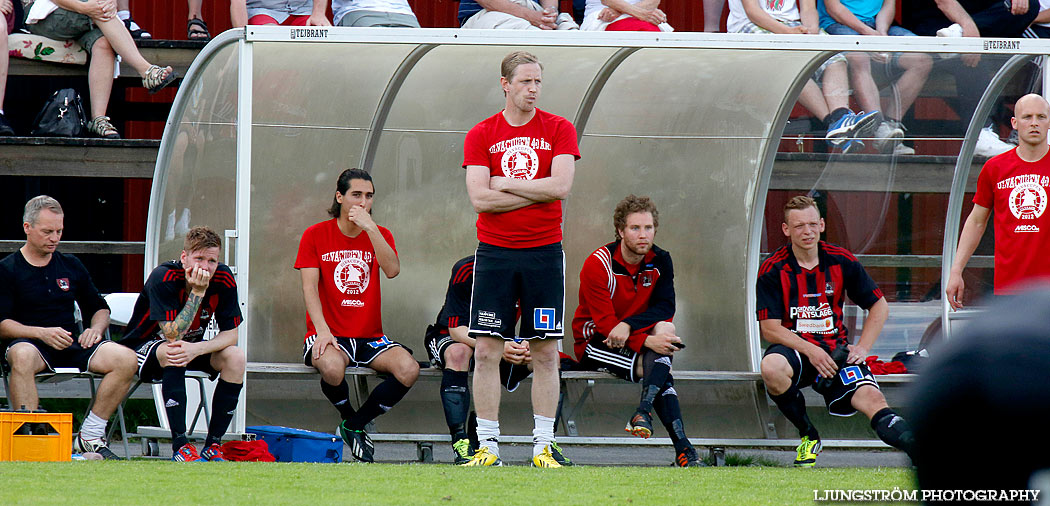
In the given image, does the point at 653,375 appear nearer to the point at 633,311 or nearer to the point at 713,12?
the point at 633,311

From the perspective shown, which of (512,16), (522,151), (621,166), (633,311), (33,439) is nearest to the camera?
(33,439)

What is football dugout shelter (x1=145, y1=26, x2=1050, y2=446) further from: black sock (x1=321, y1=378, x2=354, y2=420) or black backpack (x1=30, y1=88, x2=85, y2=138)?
black backpack (x1=30, y1=88, x2=85, y2=138)

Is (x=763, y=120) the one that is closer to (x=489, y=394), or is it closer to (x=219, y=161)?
(x=489, y=394)

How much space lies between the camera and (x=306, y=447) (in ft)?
18.8

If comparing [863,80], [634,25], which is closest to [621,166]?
[634,25]

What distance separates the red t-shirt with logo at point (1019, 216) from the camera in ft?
18.7

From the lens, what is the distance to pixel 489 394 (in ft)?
17.5

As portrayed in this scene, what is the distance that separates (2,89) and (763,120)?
16.1 feet

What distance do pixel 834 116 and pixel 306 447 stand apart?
3474mm

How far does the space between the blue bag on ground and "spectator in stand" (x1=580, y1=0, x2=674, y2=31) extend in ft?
11.0

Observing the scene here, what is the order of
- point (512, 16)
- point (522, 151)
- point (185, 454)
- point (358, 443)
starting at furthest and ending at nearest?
point (512, 16), point (358, 443), point (185, 454), point (522, 151)

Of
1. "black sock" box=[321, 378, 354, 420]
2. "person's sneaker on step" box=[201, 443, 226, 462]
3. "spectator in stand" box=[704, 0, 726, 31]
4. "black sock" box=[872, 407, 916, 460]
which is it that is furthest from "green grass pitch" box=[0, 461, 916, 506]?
"spectator in stand" box=[704, 0, 726, 31]

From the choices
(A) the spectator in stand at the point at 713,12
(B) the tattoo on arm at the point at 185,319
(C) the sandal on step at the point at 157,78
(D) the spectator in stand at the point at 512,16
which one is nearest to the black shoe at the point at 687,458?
(B) the tattoo on arm at the point at 185,319

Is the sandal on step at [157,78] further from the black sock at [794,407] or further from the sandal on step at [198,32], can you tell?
the black sock at [794,407]
